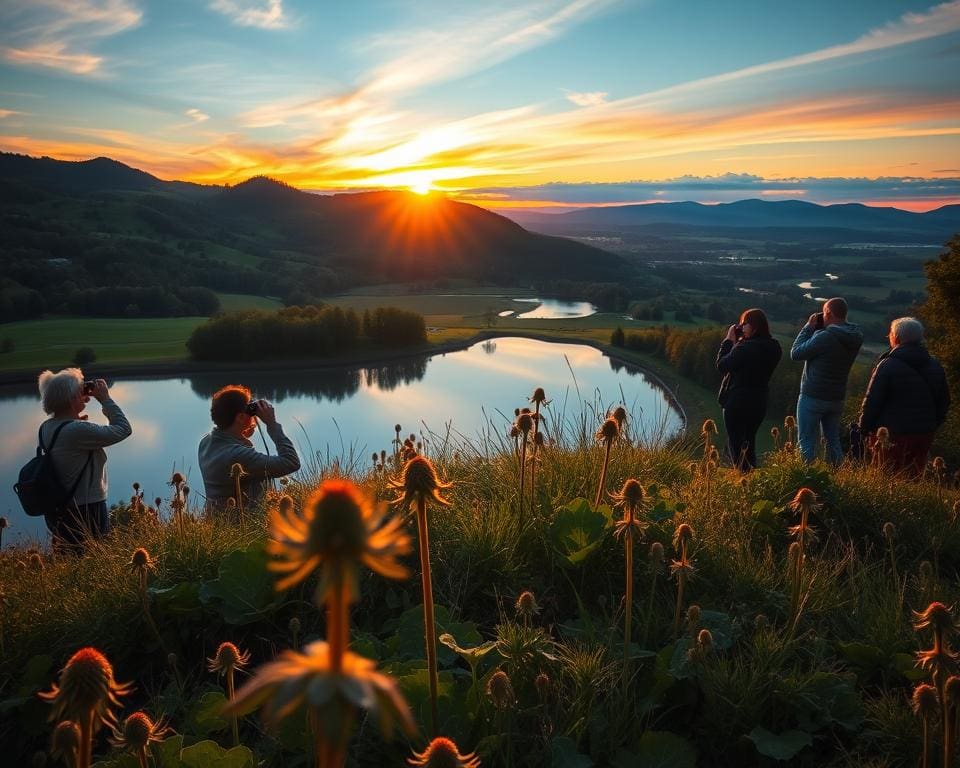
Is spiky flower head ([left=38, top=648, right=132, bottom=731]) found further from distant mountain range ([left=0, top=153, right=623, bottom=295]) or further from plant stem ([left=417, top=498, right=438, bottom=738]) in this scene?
distant mountain range ([left=0, top=153, right=623, bottom=295])

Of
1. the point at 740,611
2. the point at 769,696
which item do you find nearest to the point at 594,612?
the point at 740,611

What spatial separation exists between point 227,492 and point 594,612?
151 inches

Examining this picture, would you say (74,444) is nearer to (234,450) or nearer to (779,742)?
(234,450)

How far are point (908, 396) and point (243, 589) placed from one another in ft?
26.4

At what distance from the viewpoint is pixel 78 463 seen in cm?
647

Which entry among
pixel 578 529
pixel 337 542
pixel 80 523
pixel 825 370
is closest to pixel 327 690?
pixel 337 542

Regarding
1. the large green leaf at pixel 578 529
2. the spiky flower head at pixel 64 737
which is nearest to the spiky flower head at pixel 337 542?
the spiky flower head at pixel 64 737

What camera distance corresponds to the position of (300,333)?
81312mm

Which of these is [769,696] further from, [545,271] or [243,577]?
[545,271]

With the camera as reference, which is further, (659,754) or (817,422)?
(817,422)

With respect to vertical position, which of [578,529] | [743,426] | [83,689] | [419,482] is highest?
[419,482]

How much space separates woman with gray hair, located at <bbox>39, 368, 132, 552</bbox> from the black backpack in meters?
0.04

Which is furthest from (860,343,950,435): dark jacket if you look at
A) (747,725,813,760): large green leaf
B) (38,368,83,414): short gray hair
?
(38,368,83,414): short gray hair

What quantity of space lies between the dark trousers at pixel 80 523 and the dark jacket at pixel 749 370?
782cm
